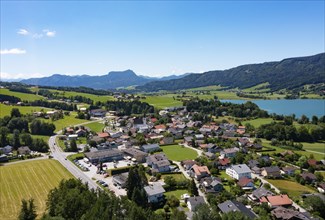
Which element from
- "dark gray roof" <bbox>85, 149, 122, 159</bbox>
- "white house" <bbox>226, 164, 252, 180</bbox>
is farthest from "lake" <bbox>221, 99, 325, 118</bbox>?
"dark gray roof" <bbox>85, 149, 122, 159</bbox>

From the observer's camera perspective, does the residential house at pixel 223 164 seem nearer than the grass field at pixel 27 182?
No

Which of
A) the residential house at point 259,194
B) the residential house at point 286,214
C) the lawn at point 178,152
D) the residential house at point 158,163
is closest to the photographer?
the residential house at point 286,214

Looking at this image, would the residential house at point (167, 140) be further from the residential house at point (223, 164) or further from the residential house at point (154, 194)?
the residential house at point (154, 194)

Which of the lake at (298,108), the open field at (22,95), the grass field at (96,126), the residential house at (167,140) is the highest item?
the open field at (22,95)

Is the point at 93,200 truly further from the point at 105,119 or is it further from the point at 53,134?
the point at 105,119

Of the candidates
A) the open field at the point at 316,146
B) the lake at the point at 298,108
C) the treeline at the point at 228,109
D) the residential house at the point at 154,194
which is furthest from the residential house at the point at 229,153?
the lake at the point at 298,108

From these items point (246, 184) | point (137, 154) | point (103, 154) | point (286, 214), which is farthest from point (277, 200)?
point (103, 154)

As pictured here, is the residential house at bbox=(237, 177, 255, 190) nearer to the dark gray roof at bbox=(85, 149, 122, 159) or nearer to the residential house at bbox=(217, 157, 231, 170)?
the residential house at bbox=(217, 157, 231, 170)
